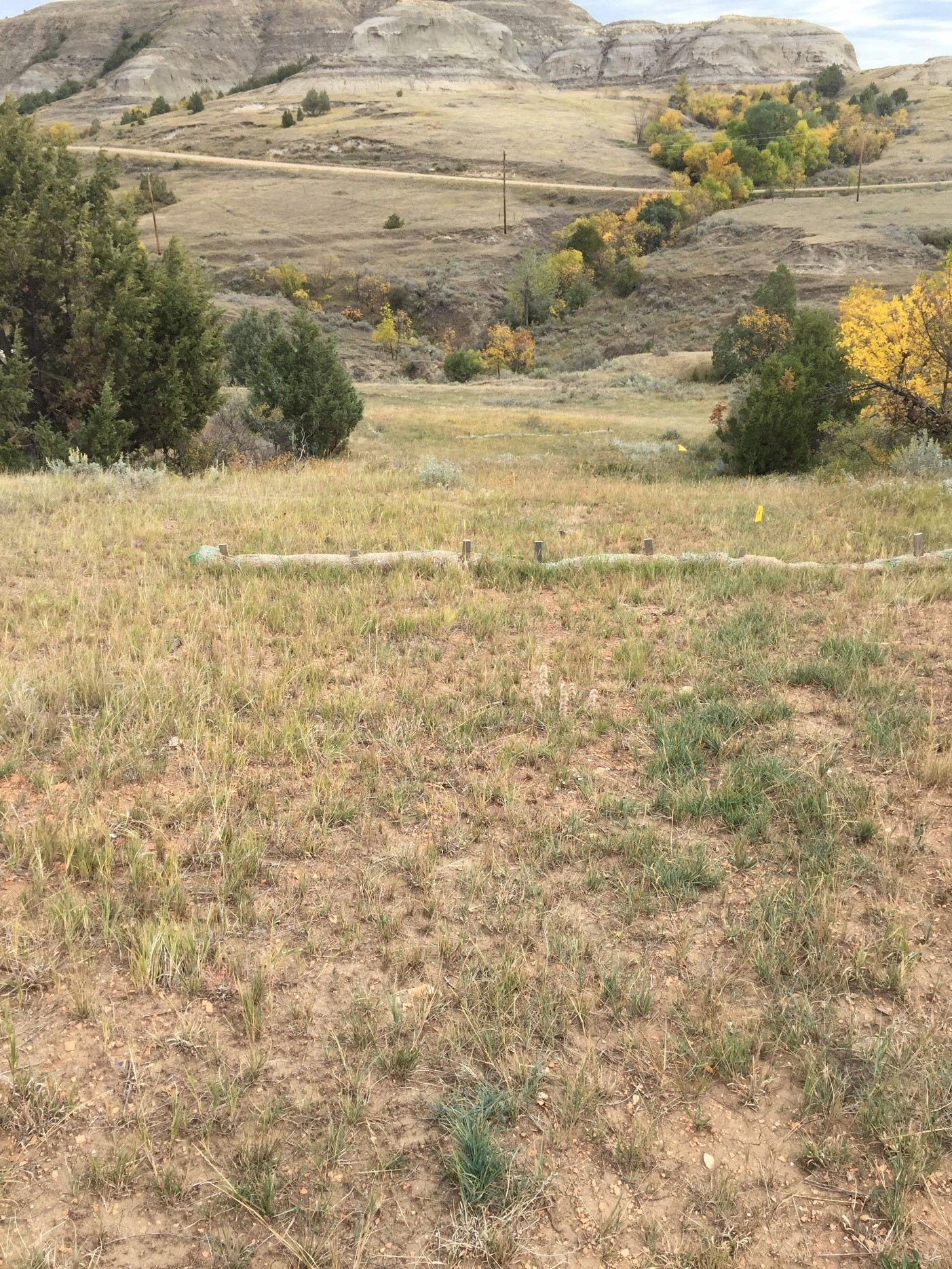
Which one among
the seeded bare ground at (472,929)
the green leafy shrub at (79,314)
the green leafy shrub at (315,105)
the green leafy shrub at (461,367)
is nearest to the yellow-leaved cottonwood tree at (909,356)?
the seeded bare ground at (472,929)

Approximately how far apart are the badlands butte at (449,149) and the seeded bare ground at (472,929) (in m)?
51.9

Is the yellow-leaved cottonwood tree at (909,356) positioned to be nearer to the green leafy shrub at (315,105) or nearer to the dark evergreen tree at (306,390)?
the dark evergreen tree at (306,390)

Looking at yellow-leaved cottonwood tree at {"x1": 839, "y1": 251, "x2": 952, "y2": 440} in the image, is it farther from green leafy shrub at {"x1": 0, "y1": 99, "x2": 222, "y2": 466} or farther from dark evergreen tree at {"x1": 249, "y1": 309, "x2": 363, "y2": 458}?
green leafy shrub at {"x1": 0, "y1": 99, "x2": 222, "y2": 466}

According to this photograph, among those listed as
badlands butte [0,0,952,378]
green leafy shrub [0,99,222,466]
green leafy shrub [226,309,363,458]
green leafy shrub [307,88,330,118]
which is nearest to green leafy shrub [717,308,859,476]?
green leafy shrub [226,309,363,458]

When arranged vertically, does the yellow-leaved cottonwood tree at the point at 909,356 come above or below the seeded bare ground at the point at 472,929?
above

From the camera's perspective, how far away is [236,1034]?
116 inches

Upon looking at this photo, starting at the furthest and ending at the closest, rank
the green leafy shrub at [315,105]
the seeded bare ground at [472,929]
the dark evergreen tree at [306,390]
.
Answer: the green leafy shrub at [315,105] < the dark evergreen tree at [306,390] < the seeded bare ground at [472,929]

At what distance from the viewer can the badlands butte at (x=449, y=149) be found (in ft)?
217

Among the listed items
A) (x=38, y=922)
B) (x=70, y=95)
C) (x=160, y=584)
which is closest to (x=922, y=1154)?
(x=38, y=922)

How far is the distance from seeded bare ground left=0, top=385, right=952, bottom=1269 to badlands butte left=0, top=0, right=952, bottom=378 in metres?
51.9

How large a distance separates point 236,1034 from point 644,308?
73.1 m

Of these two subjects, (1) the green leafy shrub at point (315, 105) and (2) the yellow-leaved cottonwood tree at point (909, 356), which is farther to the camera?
(1) the green leafy shrub at point (315, 105)

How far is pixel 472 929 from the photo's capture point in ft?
11.4

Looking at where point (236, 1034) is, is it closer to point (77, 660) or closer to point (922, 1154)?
point (922, 1154)
